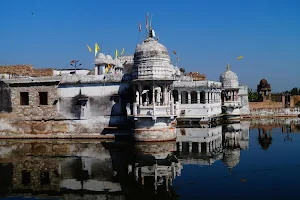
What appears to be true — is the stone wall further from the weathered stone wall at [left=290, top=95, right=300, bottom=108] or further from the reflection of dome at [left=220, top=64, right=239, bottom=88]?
the reflection of dome at [left=220, top=64, right=239, bottom=88]

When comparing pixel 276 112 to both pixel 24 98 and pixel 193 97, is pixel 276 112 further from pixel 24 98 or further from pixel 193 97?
pixel 24 98

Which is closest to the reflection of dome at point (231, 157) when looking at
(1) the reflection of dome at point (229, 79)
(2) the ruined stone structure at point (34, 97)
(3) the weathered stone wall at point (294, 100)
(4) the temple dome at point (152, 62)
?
(4) the temple dome at point (152, 62)

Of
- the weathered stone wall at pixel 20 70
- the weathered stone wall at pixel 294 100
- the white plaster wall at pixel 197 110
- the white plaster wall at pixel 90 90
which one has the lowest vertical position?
the white plaster wall at pixel 197 110

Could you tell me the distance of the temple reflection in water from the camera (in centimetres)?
1167

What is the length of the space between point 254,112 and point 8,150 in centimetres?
2969

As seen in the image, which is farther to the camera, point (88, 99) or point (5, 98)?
point (5, 98)

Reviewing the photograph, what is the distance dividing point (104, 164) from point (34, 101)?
11.1 meters

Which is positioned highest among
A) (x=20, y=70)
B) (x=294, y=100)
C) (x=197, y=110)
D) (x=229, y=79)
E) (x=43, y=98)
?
(x=20, y=70)

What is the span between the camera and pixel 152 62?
807 inches

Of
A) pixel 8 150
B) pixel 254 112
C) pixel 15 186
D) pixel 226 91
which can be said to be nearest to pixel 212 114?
pixel 226 91

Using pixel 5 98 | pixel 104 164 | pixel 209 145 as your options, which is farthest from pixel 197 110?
pixel 104 164

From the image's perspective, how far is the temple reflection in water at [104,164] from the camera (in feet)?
38.3

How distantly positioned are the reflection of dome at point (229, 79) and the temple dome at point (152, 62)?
18107 mm

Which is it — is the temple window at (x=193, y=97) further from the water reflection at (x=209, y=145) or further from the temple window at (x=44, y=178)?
the temple window at (x=44, y=178)
